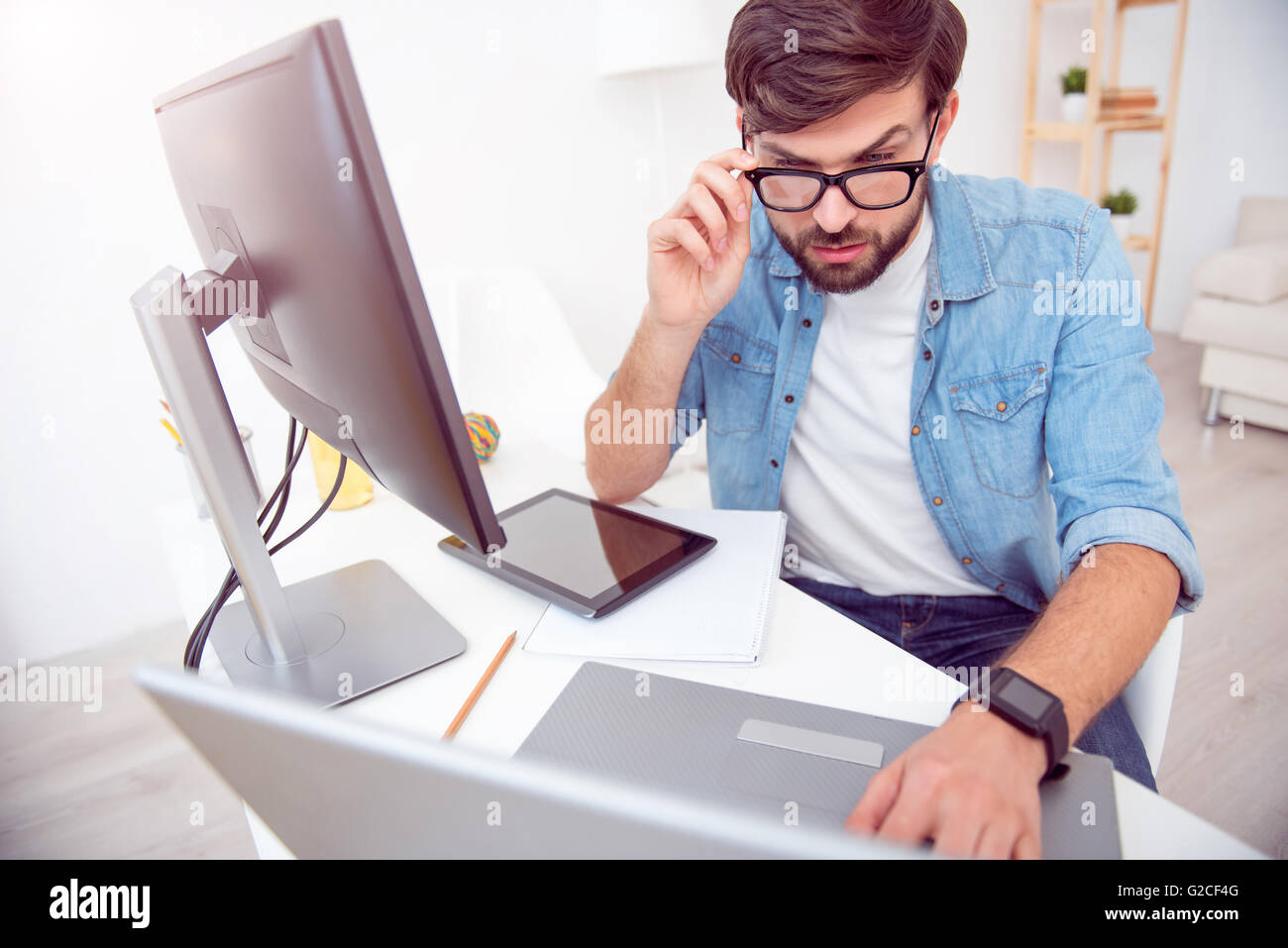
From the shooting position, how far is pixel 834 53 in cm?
89

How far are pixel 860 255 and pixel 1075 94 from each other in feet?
11.3

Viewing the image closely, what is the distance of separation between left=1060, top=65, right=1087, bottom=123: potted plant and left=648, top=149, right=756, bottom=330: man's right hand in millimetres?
3505

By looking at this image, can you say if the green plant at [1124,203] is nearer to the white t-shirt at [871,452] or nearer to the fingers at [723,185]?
the white t-shirt at [871,452]

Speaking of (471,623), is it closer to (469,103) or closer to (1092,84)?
(469,103)

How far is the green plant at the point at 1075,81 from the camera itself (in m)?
3.64

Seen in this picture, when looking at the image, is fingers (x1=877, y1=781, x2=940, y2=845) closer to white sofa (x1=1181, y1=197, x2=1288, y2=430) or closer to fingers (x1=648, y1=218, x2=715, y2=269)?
fingers (x1=648, y1=218, x2=715, y2=269)

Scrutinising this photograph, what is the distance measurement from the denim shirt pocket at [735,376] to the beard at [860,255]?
0.46 ft

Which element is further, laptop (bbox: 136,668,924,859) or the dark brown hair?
the dark brown hair

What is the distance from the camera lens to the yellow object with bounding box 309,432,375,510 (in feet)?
3.43

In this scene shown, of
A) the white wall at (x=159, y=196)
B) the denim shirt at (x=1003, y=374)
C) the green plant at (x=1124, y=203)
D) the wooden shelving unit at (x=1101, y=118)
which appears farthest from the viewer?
the green plant at (x=1124, y=203)

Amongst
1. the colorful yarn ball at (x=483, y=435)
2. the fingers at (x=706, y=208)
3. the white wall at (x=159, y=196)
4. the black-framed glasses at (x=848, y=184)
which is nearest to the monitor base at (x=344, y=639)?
the colorful yarn ball at (x=483, y=435)

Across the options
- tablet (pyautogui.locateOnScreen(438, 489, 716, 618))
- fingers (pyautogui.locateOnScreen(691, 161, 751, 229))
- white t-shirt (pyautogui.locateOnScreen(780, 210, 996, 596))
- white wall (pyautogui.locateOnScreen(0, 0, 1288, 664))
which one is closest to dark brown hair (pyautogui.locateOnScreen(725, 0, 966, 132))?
fingers (pyautogui.locateOnScreen(691, 161, 751, 229))

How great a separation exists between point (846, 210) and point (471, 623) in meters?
0.64
